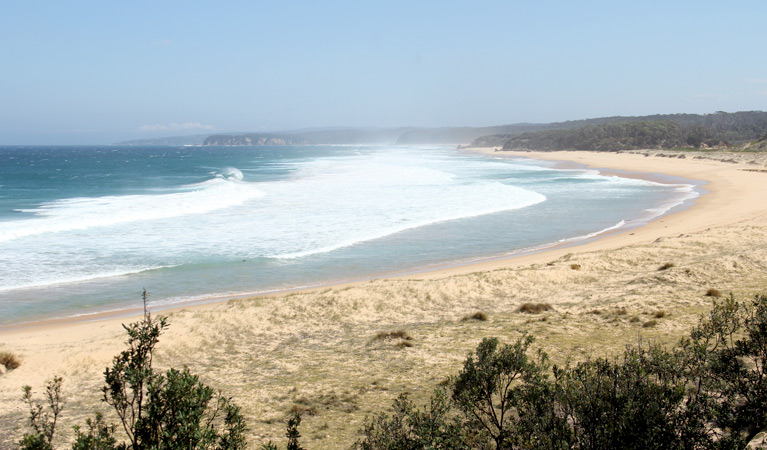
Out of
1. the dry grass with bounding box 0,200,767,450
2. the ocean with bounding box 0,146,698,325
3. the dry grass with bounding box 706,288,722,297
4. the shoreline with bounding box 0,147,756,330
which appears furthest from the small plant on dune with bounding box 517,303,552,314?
the ocean with bounding box 0,146,698,325

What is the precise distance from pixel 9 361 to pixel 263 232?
50.0 ft

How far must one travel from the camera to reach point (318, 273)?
17984 millimetres

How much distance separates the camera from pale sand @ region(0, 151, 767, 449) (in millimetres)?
8664

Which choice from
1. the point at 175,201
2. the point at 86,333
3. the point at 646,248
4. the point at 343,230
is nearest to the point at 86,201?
the point at 175,201

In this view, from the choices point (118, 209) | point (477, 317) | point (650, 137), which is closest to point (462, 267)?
point (477, 317)

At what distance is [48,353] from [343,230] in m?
15.7

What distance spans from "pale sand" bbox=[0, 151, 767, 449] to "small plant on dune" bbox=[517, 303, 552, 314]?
0.23 metres

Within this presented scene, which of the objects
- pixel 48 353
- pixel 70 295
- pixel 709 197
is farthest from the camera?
pixel 709 197

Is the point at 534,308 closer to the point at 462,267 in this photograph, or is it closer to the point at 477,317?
the point at 477,317

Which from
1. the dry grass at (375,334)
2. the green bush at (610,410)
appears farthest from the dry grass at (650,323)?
the green bush at (610,410)

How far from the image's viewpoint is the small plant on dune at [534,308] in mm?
12754

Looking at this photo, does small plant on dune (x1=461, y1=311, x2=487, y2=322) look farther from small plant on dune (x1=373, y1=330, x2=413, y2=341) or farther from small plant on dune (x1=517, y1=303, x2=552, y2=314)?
small plant on dune (x1=373, y1=330, x2=413, y2=341)

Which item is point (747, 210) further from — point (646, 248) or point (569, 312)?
point (569, 312)

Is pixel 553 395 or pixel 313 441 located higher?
pixel 553 395
